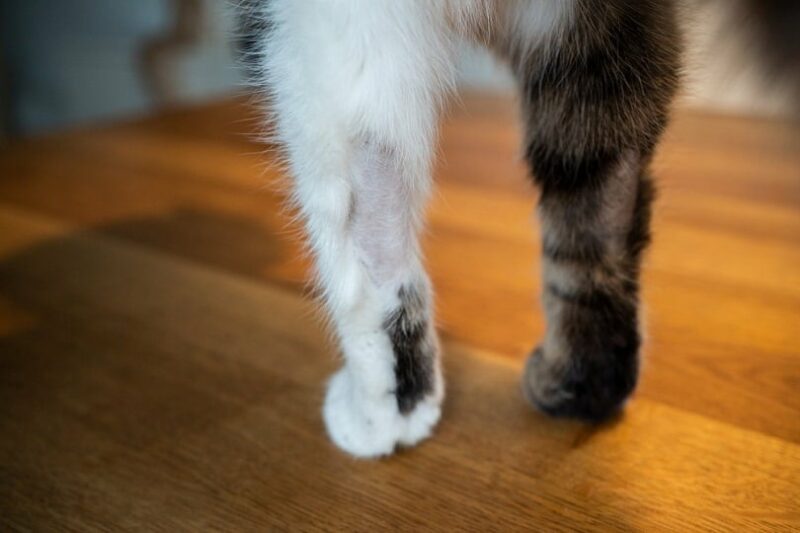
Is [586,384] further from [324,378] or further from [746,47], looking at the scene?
[746,47]

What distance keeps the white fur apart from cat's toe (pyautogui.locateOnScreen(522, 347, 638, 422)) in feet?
0.37

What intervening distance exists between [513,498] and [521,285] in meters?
0.40

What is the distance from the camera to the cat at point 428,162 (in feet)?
1.47

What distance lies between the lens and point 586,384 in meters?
0.60

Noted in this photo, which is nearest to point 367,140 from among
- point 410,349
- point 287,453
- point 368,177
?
point 368,177

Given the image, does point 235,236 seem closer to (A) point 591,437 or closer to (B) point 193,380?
(B) point 193,380

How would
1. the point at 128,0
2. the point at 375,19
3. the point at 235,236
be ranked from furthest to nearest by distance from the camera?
the point at 128,0 < the point at 235,236 < the point at 375,19

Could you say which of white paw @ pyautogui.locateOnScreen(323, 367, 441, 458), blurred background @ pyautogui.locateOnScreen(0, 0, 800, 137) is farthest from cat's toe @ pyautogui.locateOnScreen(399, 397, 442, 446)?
blurred background @ pyautogui.locateOnScreen(0, 0, 800, 137)

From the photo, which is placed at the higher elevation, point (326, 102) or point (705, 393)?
point (326, 102)

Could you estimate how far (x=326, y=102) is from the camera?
451mm

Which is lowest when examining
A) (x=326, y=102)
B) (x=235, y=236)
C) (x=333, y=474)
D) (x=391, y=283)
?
(x=235, y=236)

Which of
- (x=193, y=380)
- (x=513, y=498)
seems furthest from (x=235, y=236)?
(x=513, y=498)

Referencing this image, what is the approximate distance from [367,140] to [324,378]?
30cm

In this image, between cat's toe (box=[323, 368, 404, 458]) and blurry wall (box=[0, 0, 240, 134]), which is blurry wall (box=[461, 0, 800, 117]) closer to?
cat's toe (box=[323, 368, 404, 458])
